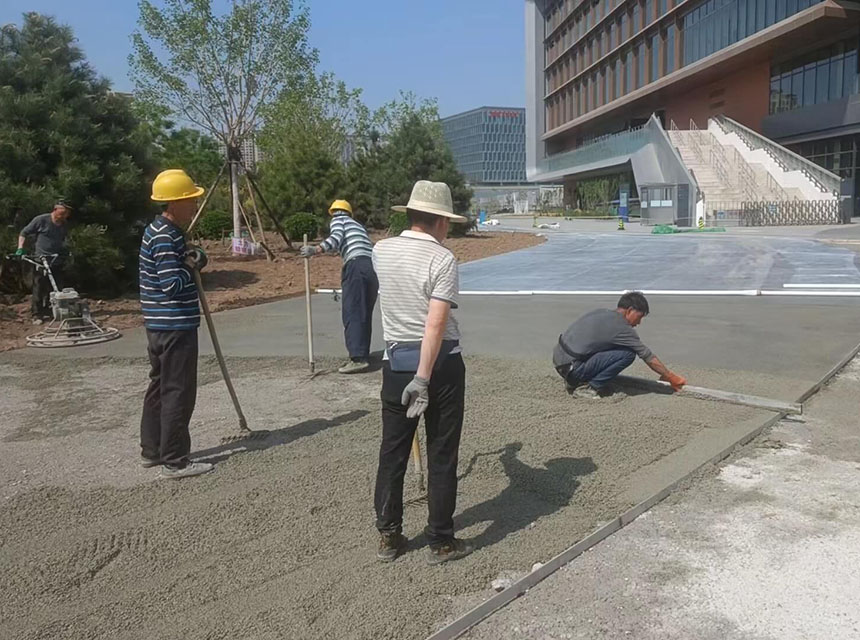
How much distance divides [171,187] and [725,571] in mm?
3631

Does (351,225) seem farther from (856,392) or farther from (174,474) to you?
(856,392)

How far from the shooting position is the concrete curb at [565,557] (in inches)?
115

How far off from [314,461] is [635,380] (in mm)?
3012

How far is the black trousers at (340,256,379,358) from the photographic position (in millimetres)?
7527

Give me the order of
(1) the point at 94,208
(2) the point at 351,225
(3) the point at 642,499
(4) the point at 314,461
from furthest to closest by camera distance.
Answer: (1) the point at 94,208, (2) the point at 351,225, (4) the point at 314,461, (3) the point at 642,499

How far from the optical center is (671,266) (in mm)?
16750

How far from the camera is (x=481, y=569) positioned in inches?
134

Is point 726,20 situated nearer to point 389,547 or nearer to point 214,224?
point 214,224

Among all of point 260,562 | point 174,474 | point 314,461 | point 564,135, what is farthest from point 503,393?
point 564,135

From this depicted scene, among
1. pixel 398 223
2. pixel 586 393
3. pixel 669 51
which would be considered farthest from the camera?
pixel 669 51

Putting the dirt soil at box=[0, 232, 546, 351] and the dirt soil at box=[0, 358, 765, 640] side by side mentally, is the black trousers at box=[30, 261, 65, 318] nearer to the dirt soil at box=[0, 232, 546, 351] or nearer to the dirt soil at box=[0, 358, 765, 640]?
the dirt soil at box=[0, 232, 546, 351]

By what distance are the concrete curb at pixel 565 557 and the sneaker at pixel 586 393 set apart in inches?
52.1

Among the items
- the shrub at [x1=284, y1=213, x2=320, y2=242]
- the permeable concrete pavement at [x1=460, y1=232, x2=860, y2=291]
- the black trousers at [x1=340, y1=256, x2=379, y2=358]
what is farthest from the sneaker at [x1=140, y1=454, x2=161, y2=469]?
the shrub at [x1=284, y1=213, x2=320, y2=242]

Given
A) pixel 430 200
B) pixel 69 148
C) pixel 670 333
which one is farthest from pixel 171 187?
pixel 69 148
